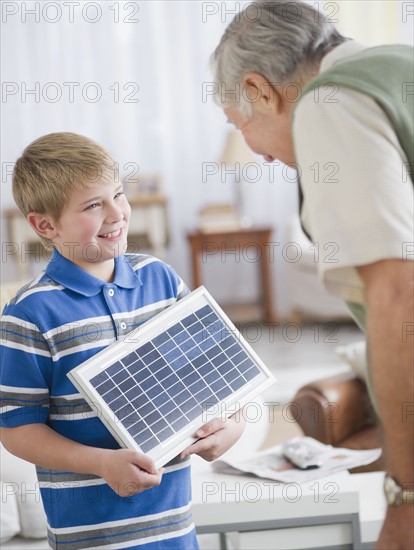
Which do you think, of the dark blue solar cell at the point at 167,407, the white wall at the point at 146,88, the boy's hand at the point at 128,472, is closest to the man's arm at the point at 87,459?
the boy's hand at the point at 128,472

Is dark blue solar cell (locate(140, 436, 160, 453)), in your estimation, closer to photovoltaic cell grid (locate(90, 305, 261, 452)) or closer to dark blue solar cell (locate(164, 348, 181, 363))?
photovoltaic cell grid (locate(90, 305, 261, 452))

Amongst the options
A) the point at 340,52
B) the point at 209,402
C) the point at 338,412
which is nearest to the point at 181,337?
the point at 209,402

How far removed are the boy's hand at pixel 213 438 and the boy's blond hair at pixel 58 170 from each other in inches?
16.8

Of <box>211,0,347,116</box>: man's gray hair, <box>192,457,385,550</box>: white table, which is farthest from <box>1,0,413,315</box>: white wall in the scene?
<box>211,0,347,116</box>: man's gray hair

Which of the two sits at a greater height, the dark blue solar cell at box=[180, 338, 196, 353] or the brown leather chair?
the dark blue solar cell at box=[180, 338, 196, 353]

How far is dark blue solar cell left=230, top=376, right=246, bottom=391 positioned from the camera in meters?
1.46

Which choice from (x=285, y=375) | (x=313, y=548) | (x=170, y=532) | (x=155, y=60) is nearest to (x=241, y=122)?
(x=170, y=532)

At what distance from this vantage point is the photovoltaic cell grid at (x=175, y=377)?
54.6 inches

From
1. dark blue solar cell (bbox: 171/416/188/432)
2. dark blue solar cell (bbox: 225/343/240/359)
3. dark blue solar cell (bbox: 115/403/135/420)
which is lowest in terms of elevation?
dark blue solar cell (bbox: 171/416/188/432)

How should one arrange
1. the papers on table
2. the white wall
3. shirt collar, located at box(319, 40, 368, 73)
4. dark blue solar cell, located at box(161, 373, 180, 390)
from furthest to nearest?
the white wall → the papers on table → dark blue solar cell, located at box(161, 373, 180, 390) → shirt collar, located at box(319, 40, 368, 73)

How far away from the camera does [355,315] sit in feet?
3.56

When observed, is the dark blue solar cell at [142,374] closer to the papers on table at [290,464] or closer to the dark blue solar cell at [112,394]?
the dark blue solar cell at [112,394]

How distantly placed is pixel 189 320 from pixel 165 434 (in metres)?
0.20

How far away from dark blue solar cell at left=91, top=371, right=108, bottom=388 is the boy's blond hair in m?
0.27
